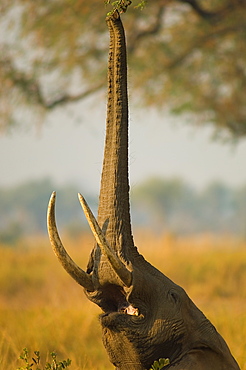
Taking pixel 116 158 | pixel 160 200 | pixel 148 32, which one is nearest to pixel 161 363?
pixel 116 158

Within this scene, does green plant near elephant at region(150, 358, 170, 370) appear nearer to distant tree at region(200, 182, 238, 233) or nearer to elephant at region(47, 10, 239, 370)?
elephant at region(47, 10, 239, 370)

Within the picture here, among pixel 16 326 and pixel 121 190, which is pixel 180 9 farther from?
pixel 121 190

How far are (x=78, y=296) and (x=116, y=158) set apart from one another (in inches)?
375

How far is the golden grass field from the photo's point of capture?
6.25 meters

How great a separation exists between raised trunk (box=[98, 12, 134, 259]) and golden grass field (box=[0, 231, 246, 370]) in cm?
47

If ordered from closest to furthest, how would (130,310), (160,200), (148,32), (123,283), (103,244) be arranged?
(103,244) → (123,283) → (130,310) → (148,32) → (160,200)

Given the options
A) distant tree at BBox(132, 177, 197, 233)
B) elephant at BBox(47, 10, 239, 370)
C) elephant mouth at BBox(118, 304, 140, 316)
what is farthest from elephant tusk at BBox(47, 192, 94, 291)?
distant tree at BBox(132, 177, 197, 233)

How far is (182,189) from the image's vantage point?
240ft

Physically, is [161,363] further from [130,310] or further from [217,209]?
[217,209]

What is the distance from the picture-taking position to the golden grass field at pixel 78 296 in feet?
20.5

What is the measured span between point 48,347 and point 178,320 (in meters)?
3.55

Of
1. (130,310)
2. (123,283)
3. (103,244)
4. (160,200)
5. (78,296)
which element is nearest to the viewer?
(103,244)

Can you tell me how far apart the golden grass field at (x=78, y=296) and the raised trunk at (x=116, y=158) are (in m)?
0.47

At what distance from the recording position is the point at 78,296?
12.4 meters
